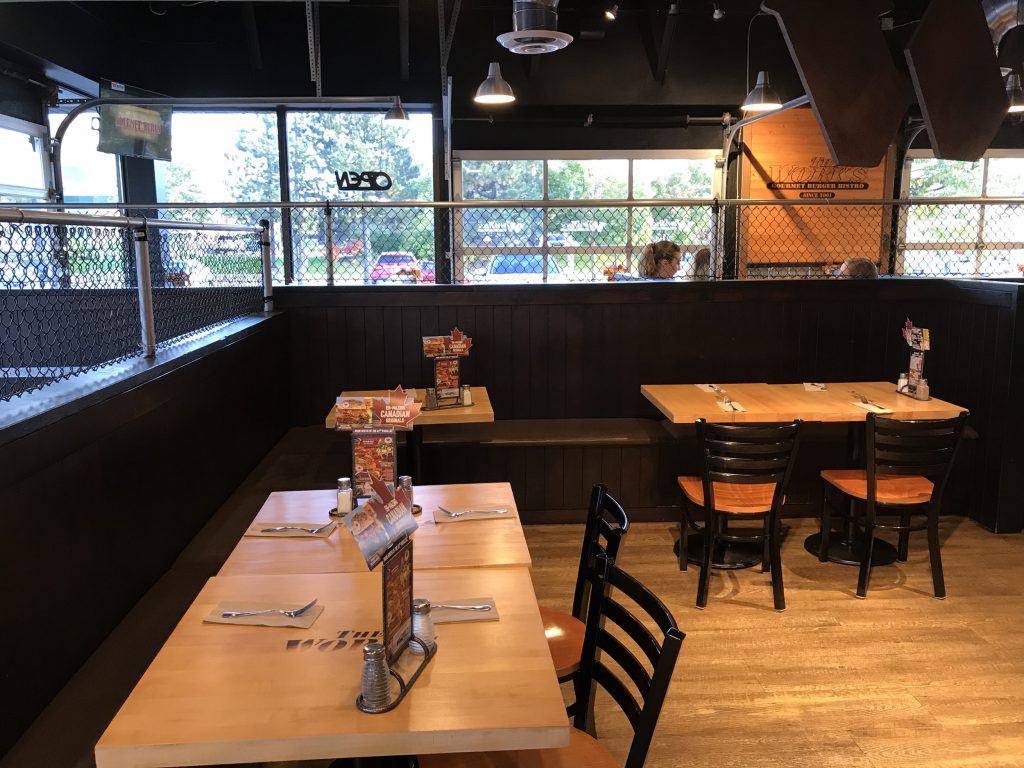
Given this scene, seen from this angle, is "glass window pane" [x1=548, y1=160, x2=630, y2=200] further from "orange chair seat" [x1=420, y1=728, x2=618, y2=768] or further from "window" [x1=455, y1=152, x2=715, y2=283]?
"orange chair seat" [x1=420, y1=728, x2=618, y2=768]

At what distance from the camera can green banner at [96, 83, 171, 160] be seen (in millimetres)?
5758

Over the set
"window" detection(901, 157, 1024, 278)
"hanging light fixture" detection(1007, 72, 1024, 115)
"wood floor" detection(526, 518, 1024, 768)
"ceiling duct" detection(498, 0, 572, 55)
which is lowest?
"wood floor" detection(526, 518, 1024, 768)

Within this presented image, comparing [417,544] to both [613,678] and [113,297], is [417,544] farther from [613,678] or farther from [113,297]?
[113,297]

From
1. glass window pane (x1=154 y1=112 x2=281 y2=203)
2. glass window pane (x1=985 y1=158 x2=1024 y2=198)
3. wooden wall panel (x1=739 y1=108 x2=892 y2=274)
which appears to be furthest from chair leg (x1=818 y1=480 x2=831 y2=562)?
glass window pane (x1=985 y1=158 x2=1024 y2=198)

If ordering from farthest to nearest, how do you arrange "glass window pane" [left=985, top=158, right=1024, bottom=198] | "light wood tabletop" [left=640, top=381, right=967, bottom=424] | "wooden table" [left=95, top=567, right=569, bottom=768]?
"glass window pane" [left=985, top=158, right=1024, bottom=198], "light wood tabletop" [left=640, top=381, right=967, bottom=424], "wooden table" [left=95, top=567, right=569, bottom=768]

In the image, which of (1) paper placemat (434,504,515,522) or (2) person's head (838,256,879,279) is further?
(2) person's head (838,256,879,279)

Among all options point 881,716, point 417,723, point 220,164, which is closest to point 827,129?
point 881,716

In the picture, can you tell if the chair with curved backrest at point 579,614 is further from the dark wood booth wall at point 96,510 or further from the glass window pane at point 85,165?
the glass window pane at point 85,165

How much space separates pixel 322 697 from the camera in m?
1.65

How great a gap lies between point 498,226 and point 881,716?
6.76 metres

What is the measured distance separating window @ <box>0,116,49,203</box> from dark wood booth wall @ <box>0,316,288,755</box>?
4.84 m

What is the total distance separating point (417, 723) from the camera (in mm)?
1559

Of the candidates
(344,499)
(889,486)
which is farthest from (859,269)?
(344,499)

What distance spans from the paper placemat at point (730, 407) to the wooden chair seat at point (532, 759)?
2.51 metres
